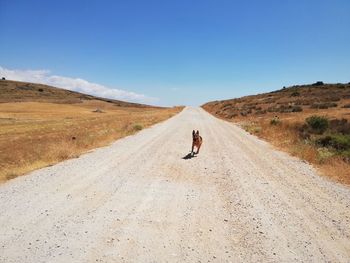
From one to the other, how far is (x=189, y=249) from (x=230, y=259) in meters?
0.72

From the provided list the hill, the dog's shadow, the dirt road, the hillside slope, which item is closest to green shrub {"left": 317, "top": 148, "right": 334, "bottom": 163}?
the dirt road

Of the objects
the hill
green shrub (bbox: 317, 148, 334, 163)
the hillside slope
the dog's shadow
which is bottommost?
the hill

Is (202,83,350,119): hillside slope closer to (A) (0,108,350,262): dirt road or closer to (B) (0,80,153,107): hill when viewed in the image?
(A) (0,108,350,262): dirt road

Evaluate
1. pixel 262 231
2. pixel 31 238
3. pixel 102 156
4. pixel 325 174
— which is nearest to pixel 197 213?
pixel 262 231

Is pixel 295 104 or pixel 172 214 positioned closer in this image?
pixel 172 214

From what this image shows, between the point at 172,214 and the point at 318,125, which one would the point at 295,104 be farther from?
the point at 172,214

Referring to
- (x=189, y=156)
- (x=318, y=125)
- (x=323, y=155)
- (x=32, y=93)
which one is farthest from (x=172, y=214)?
(x=32, y=93)

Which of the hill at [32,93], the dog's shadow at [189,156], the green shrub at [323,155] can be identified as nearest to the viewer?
the green shrub at [323,155]

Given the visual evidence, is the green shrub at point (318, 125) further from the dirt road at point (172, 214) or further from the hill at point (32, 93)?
the hill at point (32, 93)

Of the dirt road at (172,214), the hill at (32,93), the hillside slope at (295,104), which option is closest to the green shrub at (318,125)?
the dirt road at (172,214)

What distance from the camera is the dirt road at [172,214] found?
532cm

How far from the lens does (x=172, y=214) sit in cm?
712

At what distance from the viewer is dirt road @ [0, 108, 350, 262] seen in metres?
5.32

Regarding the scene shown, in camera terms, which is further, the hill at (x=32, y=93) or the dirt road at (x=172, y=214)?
the hill at (x=32, y=93)
